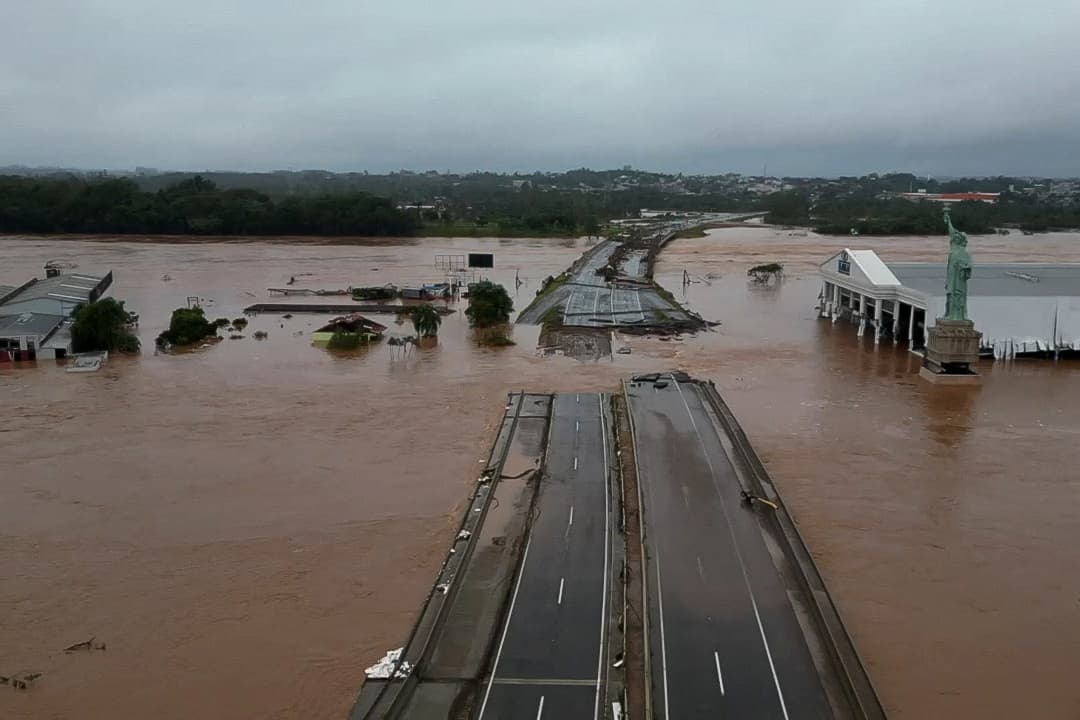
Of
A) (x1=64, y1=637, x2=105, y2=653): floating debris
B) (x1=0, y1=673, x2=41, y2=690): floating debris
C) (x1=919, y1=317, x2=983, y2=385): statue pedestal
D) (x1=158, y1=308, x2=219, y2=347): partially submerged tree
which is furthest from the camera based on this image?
(x1=158, y1=308, x2=219, y2=347): partially submerged tree

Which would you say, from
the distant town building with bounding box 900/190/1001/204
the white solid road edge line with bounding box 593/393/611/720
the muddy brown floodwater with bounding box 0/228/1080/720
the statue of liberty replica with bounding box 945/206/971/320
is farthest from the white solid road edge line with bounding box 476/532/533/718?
the distant town building with bounding box 900/190/1001/204

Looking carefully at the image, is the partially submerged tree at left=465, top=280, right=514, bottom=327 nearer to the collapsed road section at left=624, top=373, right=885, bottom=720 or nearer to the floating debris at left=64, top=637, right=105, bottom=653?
the collapsed road section at left=624, top=373, right=885, bottom=720

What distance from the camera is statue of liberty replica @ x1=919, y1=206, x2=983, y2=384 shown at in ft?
63.9

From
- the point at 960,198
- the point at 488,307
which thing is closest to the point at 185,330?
the point at 488,307

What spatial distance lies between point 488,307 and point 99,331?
1027cm

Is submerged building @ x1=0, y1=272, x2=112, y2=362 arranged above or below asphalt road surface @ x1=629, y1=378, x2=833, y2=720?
above

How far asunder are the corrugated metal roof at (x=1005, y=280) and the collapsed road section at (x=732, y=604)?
12.4 meters

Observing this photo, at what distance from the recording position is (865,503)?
41.2 feet

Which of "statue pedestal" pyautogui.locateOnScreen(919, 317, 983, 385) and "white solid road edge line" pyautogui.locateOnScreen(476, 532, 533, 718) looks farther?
"statue pedestal" pyautogui.locateOnScreen(919, 317, 983, 385)

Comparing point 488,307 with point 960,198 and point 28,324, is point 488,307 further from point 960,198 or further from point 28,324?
point 960,198

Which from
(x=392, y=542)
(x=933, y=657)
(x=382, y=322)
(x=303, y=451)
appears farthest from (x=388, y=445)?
(x=382, y=322)

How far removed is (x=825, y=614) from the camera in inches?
348

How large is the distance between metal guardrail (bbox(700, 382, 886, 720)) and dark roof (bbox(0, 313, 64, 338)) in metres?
18.0

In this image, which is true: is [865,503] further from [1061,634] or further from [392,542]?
[392,542]
